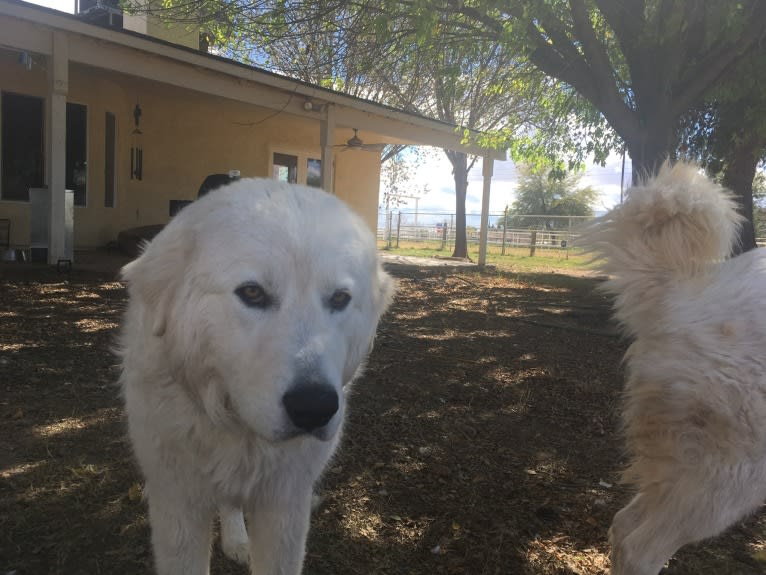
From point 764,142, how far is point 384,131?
7.64m

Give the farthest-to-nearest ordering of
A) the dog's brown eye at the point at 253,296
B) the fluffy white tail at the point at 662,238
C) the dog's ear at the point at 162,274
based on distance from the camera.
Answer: the fluffy white tail at the point at 662,238 < the dog's ear at the point at 162,274 < the dog's brown eye at the point at 253,296

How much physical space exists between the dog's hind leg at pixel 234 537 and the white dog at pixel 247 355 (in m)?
0.48

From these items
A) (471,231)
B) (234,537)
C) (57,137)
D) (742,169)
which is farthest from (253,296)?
(471,231)

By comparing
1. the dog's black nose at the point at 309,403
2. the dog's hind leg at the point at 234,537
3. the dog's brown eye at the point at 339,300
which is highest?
the dog's brown eye at the point at 339,300

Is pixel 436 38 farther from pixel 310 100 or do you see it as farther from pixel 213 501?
pixel 213 501

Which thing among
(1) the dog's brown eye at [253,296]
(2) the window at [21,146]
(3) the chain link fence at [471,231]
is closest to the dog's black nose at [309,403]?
(1) the dog's brown eye at [253,296]

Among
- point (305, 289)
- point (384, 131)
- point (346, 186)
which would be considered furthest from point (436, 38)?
point (346, 186)

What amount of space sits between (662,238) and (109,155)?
11811mm

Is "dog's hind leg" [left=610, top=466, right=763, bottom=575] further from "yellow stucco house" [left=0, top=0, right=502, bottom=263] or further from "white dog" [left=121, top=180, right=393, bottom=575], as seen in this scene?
"yellow stucco house" [left=0, top=0, right=502, bottom=263]

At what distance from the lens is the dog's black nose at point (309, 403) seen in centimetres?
146

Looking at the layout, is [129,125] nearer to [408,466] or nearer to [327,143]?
[327,143]

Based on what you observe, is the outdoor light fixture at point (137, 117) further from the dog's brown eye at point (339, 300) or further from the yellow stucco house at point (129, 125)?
the dog's brown eye at point (339, 300)

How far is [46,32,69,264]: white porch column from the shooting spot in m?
8.05

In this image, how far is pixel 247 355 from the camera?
5.13 ft
